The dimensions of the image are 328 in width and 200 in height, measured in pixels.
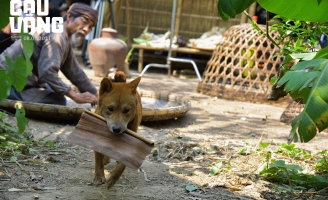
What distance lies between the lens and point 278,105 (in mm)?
8461

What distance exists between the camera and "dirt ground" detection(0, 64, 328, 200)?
3.47 m

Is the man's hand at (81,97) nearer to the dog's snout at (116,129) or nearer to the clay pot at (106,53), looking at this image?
the dog's snout at (116,129)

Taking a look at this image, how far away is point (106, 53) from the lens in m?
10.2

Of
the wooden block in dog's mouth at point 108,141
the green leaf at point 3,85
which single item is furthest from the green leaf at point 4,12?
the wooden block in dog's mouth at point 108,141

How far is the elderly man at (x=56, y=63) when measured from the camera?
5.51 m

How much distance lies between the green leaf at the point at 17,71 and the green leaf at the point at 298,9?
4.77 ft

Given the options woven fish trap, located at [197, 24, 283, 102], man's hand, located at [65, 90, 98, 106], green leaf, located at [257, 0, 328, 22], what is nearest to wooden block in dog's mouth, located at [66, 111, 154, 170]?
green leaf, located at [257, 0, 328, 22]

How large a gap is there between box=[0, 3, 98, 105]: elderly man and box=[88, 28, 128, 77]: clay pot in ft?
13.3

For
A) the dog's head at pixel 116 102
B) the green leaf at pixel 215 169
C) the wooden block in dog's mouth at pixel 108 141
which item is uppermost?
the dog's head at pixel 116 102

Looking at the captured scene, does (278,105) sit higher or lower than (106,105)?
lower

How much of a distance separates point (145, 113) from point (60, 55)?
1097 millimetres

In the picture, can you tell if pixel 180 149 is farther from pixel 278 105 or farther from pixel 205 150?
pixel 278 105

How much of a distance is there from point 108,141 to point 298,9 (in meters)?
1.41

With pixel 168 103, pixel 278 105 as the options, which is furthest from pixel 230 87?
pixel 168 103
